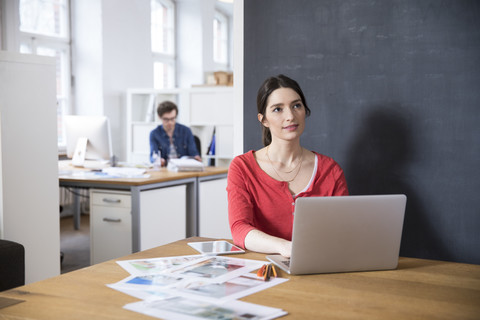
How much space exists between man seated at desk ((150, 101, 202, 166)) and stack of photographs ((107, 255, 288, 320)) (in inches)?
138

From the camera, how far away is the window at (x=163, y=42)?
813 cm

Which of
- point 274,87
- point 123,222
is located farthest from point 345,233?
point 123,222

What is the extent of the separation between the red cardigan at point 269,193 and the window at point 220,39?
24.9 feet

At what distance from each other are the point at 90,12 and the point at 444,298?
625 cm

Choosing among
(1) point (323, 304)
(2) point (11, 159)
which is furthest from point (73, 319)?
(2) point (11, 159)

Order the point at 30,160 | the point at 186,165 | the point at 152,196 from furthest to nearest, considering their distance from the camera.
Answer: the point at 186,165, the point at 152,196, the point at 30,160

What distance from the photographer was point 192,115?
689cm

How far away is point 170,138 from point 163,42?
3.69 m

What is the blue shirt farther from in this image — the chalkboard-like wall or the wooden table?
the wooden table

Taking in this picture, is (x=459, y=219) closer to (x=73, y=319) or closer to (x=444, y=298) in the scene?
(x=444, y=298)

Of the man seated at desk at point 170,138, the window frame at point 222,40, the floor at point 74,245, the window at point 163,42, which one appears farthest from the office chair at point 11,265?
the window frame at point 222,40

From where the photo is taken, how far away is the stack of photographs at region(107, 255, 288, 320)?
112cm

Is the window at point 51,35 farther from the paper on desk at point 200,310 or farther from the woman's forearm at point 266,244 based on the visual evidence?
the paper on desk at point 200,310

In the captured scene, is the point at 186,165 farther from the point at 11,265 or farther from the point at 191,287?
the point at 191,287
